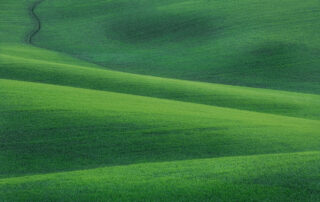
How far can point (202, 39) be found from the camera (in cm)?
3356

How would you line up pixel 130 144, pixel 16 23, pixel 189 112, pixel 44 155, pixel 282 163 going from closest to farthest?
pixel 282 163 → pixel 44 155 → pixel 130 144 → pixel 189 112 → pixel 16 23

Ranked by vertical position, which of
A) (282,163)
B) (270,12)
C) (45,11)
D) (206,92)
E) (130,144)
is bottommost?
(45,11)

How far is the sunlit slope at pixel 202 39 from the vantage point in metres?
27.5

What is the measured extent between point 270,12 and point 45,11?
22.4 metres

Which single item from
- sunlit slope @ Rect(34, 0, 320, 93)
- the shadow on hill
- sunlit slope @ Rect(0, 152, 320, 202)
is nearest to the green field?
sunlit slope @ Rect(0, 152, 320, 202)

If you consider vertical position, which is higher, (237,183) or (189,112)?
(237,183)

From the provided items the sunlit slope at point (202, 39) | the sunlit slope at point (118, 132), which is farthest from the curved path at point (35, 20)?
the sunlit slope at point (118, 132)

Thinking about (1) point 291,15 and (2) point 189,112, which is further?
(1) point 291,15

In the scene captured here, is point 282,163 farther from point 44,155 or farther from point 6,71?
point 6,71

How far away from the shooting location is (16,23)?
133ft

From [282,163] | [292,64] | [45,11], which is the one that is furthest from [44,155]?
[45,11]

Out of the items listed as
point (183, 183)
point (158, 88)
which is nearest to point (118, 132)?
point (183, 183)

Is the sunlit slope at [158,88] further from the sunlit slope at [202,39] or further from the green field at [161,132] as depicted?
the sunlit slope at [202,39]

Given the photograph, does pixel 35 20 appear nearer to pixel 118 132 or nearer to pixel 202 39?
pixel 202 39
